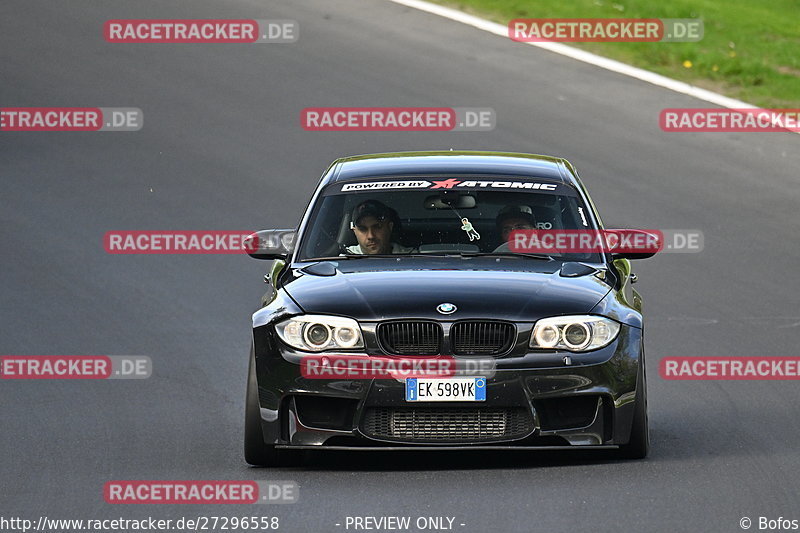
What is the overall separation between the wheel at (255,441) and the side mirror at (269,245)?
4.04 ft

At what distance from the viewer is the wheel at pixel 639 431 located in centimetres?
866

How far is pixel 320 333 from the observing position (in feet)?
28.2

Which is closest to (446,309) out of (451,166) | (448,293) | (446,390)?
(448,293)

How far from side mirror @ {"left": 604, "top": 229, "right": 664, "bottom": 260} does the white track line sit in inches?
427

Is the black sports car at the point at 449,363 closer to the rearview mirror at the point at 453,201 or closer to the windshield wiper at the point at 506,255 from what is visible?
the windshield wiper at the point at 506,255

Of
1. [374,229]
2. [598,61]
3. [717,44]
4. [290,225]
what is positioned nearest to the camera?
[374,229]

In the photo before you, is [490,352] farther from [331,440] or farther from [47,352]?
[47,352]

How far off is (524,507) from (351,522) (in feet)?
2.61

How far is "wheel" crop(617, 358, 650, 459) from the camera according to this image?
8.66 metres

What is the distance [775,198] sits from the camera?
17.6 metres

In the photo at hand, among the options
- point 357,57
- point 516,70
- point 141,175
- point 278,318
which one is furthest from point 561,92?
point 278,318

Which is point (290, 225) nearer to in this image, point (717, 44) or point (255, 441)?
point (255, 441)

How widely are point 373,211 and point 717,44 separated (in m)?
13.9

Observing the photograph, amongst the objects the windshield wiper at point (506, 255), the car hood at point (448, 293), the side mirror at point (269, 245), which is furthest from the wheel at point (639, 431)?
the side mirror at point (269, 245)
